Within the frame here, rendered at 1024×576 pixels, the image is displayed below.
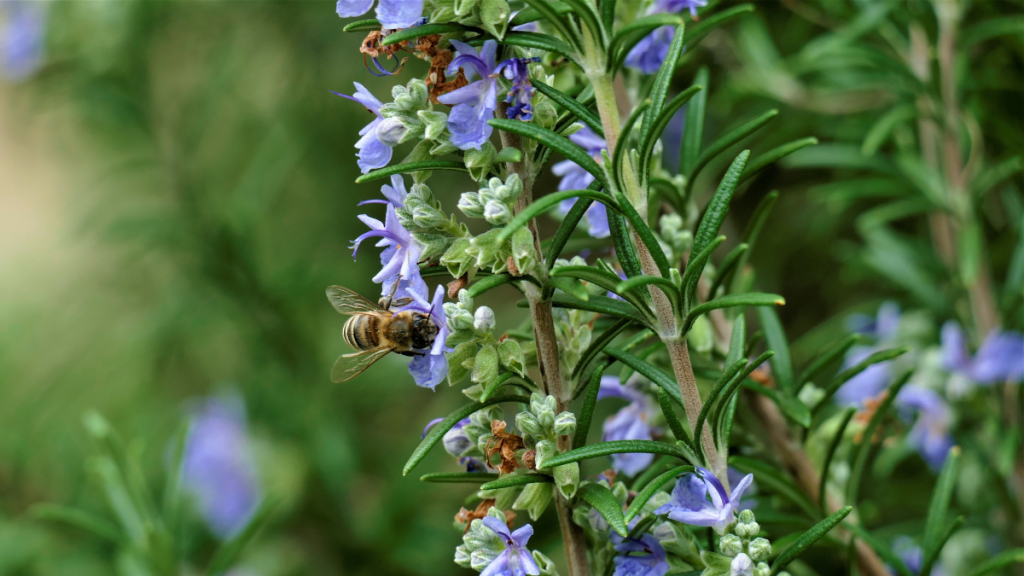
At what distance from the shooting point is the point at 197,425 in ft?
8.83

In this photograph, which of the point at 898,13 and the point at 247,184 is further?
the point at 247,184

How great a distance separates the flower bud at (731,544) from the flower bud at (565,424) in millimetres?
186

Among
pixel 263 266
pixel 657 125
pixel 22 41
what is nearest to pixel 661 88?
pixel 657 125

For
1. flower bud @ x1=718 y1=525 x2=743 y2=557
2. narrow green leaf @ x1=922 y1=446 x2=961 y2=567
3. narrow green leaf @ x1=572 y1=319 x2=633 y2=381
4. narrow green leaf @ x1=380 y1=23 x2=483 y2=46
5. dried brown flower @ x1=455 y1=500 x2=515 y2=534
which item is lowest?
narrow green leaf @ x1=922 y1=446 x2=961 y2=567

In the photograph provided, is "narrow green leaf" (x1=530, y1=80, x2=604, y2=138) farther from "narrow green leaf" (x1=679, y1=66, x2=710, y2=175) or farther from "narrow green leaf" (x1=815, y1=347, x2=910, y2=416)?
"narrow green leaf" (x1=815, y1=347, x2=910, y2=416)

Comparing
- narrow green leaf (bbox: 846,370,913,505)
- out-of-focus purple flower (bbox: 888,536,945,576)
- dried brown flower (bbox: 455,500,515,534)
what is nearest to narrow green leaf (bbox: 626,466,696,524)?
dried brown flower (bbox: 455,500,515,534)

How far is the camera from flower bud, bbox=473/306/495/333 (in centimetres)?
82

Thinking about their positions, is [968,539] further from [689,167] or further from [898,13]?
[898,13]

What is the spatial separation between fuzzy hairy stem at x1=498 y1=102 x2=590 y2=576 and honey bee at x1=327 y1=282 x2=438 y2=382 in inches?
6.4

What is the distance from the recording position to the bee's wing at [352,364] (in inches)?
42.0

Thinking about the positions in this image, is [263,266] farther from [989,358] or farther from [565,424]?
[989,358]

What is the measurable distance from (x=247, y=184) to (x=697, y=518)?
2.12m

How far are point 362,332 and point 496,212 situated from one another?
41 centimetres

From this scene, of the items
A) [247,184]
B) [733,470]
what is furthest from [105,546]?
[733,470]
